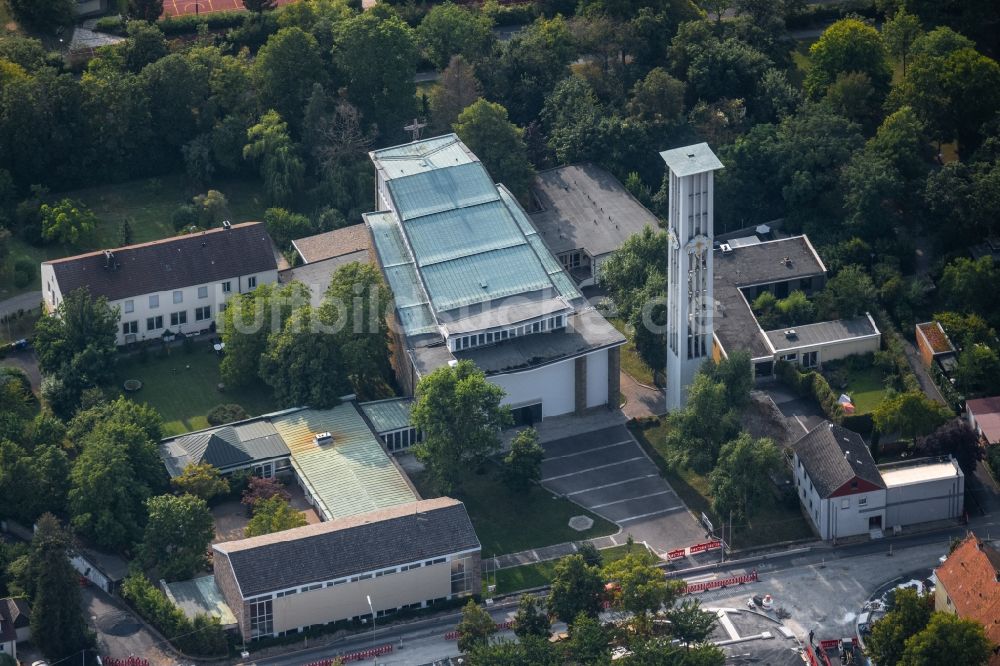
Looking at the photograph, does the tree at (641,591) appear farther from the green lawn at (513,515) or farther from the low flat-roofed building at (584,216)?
the low flat-roofed building at (584,216)

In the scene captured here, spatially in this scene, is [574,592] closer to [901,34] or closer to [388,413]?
[388,413]

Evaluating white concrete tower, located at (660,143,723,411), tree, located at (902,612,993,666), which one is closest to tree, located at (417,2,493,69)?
white concrete tower, located at (660,143,723,411)

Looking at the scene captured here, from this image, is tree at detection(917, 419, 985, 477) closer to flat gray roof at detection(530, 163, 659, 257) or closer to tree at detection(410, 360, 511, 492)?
tree at detection(410, 360, 511, 492)

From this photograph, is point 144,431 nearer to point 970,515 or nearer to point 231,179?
point 231,179

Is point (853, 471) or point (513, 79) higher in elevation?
point (513, 79)

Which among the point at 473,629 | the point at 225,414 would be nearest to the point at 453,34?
the point at 225,414

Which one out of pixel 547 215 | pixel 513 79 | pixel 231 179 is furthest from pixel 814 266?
pixel 231 179

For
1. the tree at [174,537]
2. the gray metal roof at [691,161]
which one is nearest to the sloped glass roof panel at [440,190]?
the gray metal roof at [691,161]
